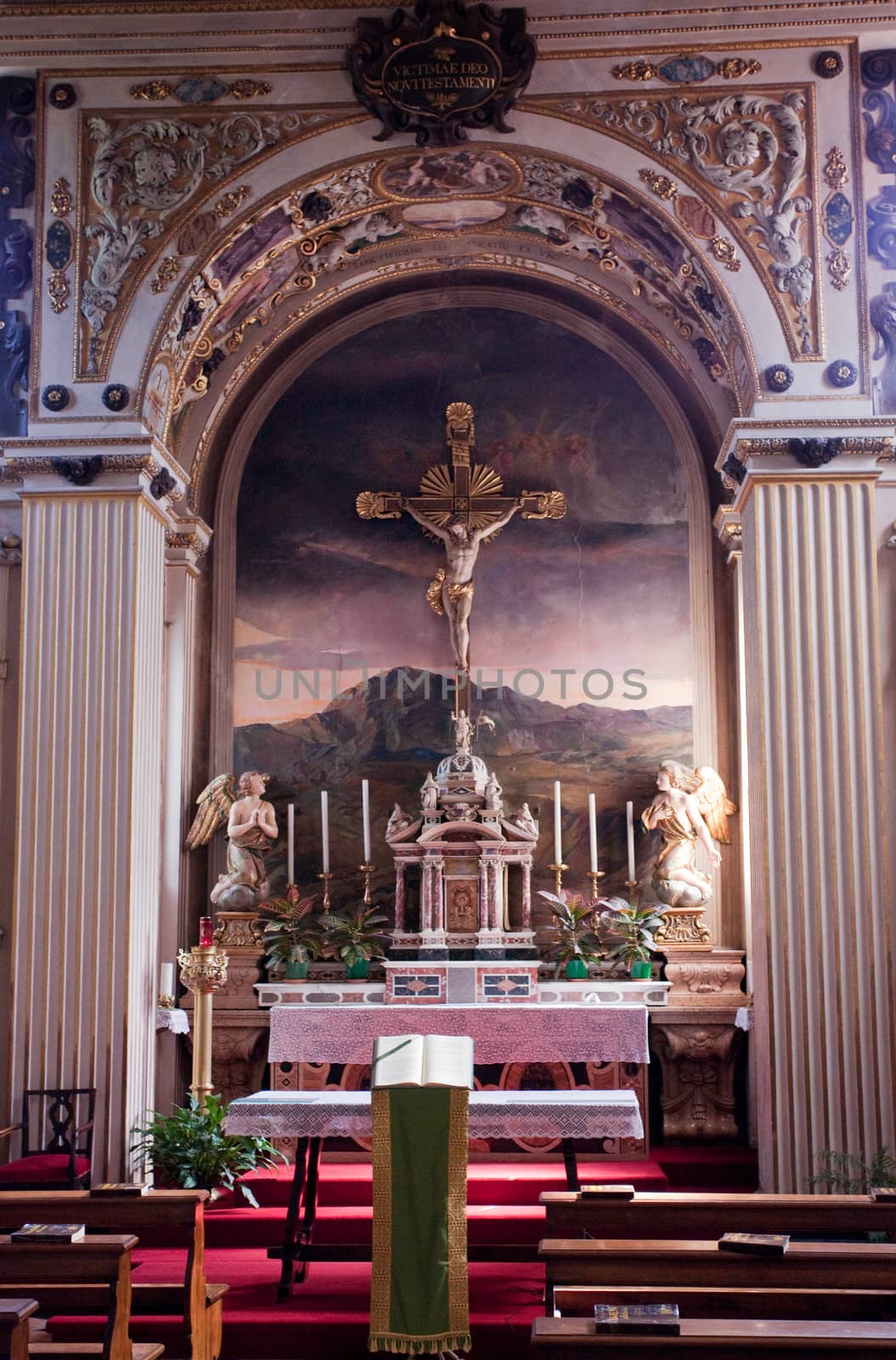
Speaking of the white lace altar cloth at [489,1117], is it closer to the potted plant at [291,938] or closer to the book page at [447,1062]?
the book page at [447,1062]


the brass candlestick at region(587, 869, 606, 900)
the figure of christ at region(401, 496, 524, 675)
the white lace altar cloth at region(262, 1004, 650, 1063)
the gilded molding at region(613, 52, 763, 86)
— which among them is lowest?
the white lace altar cloth at region(262, 1004, 650, 1063)

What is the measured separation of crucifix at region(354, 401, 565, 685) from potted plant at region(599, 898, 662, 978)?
2.17 m

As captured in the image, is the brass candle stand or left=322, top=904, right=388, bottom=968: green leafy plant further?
left=322, top=904, right=388, bottom=968: green leafy plant

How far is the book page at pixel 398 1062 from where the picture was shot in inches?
267

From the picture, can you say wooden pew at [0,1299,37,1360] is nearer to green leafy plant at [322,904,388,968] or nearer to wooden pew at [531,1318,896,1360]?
wooden pew at [531,1318,896,1360]

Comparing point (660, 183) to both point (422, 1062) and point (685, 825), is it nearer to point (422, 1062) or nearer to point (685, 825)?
point (685, 825)

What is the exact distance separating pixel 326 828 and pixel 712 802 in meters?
2.85

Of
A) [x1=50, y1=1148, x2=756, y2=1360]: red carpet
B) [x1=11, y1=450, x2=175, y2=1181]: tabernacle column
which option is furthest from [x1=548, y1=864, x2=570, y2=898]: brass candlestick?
[x1=11, y1=450, x2=175, y2=1181]: tabernacle column

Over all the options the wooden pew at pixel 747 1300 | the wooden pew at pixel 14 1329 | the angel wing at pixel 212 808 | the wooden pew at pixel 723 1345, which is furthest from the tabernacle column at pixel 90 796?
the wooden pew at pixel 723 1345

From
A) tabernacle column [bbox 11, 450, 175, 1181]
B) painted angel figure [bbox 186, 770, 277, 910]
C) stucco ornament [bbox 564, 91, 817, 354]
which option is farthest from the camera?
painted angel figure [bbox 186, 770, 277, 910]

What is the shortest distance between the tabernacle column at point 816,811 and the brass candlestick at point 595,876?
1.58m

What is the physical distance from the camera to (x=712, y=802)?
1120cm

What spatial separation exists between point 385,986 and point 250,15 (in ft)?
21.9

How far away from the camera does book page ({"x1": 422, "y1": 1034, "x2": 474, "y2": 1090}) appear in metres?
6.80
